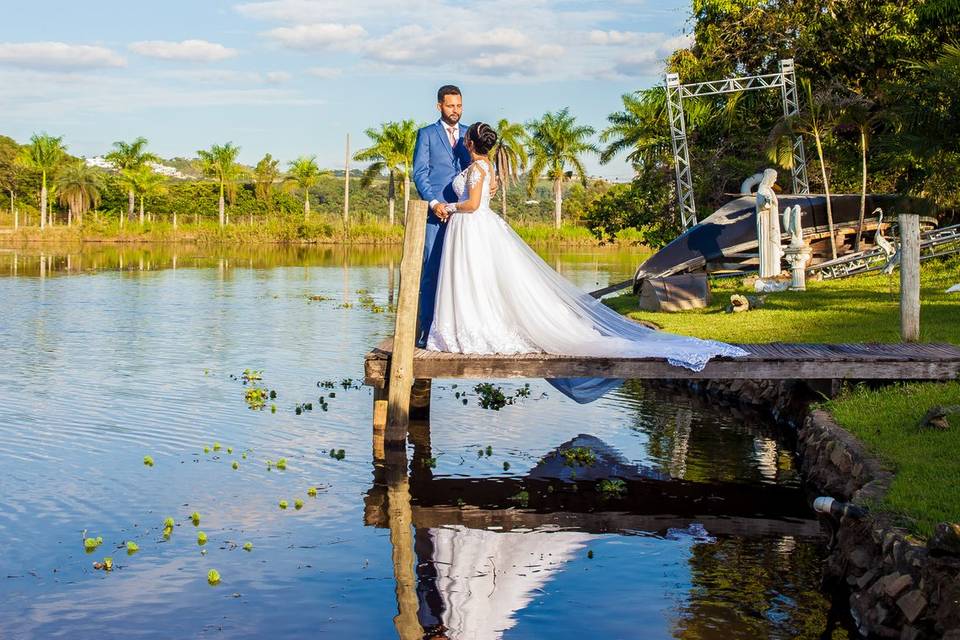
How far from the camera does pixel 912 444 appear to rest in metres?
10.3

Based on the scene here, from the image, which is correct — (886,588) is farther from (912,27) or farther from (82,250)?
(82,250)

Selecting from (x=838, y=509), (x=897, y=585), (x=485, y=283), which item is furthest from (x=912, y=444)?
(x=485, y=283)

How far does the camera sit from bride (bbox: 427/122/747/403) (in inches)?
492

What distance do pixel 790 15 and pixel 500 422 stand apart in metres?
25.0

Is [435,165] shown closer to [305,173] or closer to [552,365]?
[552,365]

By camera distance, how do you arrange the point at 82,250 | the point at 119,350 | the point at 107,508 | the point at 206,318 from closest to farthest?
the point at 107,508 → the point at 119,350 → the point at 206,318 → the point at 82,250

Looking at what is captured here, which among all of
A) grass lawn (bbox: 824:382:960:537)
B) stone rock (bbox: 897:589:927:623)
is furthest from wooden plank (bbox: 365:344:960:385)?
stone rock (bbox: 897:589:927:623)

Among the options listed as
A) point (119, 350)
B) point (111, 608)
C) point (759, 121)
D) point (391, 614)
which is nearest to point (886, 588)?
point (391, 614)

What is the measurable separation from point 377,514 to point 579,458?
3.18 m

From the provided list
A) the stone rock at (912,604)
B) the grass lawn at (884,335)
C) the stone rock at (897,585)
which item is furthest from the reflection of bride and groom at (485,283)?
the stone rock at (912,604)

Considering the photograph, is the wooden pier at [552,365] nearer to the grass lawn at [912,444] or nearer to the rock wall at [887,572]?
the grass lawn at [912,444]

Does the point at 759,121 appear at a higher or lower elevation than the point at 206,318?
higher

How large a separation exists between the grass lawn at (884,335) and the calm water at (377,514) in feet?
3.29

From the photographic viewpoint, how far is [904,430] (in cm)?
1088
